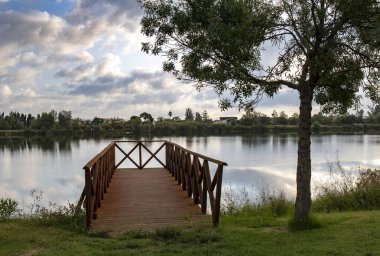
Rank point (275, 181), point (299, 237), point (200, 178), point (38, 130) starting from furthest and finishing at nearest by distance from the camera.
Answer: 1. point (38, 130)
2. point (275, 181)
3. point (200, 178)
4. point (299, 237)

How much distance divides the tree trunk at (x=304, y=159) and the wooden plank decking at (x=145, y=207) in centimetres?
168

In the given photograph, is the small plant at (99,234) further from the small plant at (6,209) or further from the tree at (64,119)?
the tree at (64,119)

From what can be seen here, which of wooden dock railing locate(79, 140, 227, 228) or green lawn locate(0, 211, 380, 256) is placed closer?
green lawn locate(0, 211, 380, 256)

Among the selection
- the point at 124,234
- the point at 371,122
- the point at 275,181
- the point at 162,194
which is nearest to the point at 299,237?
the point at 124,234

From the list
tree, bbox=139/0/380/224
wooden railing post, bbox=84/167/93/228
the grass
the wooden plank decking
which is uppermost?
tree, bbox=139/0/380/224

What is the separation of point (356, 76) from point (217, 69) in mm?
2235

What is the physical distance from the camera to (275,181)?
20125mm

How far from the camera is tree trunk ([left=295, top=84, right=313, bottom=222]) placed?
7.00m

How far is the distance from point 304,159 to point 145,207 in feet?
11.8

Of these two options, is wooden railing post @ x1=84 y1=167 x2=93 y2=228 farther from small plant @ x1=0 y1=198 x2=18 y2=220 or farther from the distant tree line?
the distant tree line

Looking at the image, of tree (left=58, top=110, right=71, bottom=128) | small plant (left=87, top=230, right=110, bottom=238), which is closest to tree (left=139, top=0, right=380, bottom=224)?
small plant (left=87, top=230, right=110, bottom=238)

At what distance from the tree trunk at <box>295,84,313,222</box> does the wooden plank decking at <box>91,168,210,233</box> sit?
5.51 ft

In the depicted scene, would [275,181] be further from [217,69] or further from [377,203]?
[217,69]

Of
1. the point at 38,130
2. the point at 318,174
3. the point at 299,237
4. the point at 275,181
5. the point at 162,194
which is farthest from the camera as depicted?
the point at 38,130
